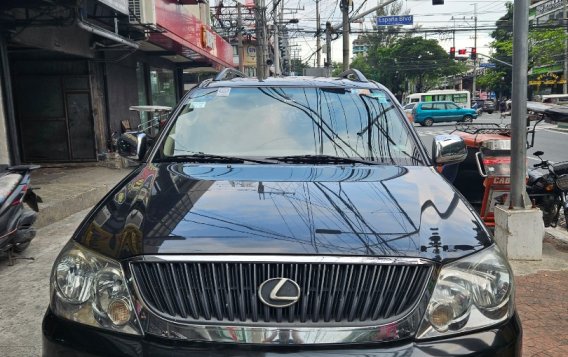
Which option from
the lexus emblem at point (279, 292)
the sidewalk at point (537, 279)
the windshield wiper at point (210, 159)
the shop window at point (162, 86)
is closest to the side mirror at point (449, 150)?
the windshield wiper at point (210, 159)

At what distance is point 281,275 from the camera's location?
6.25 ft

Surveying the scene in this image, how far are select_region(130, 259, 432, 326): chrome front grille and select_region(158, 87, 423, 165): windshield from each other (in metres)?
1.37

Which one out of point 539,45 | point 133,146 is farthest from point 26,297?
point 539,45

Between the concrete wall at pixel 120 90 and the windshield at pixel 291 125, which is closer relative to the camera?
the windshield at pixel 291 125

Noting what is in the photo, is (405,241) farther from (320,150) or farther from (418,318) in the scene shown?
(320,150)

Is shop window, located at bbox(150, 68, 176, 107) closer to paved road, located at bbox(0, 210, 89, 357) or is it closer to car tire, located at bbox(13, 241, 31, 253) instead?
paved road, located at bbox(0, 210, 89, 357)

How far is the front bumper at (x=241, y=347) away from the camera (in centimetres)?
181

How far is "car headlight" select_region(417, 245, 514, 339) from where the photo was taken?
1.94 meters

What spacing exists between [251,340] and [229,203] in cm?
73

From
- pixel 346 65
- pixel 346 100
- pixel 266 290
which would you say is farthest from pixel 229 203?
pixel 346 65

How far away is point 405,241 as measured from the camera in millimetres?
2059

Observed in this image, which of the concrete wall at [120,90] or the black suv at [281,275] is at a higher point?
the concrete wall at [120,90]

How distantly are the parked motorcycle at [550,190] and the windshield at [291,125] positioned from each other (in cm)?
329

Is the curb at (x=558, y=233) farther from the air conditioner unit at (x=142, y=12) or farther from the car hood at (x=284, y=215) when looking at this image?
the air conditioner unit at (x=142, y=12)
